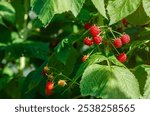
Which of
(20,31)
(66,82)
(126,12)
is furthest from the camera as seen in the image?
(20,31)

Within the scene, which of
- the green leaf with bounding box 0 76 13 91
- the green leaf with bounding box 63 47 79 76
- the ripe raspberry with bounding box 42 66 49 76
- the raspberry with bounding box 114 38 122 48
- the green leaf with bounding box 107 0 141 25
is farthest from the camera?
the green leaf with bounding box 0 76 13 91

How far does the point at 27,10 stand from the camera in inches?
208

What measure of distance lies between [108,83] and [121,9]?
499mm

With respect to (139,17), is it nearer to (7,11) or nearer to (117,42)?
(117,42)

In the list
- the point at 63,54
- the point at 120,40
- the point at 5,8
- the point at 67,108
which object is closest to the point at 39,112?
the point at 67,108

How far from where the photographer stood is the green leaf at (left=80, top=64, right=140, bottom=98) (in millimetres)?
3045

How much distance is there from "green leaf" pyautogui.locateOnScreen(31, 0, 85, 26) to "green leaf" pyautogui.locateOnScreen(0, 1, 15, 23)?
1.98 metres

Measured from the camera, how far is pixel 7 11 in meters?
5.18

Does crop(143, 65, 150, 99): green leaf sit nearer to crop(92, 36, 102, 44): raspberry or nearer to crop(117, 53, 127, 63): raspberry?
crop(117, 53, 127, 63): raspberry

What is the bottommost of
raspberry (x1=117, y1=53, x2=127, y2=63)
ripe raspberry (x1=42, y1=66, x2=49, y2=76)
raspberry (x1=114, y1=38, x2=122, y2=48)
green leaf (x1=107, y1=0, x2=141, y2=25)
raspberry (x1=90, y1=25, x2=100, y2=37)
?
ripe raspberry (x1=42, y1=66, x2=49, y2=76)

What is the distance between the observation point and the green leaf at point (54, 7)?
9.75ft

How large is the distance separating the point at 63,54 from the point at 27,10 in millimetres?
1726

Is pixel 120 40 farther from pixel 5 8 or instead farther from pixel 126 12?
pixel 5 8

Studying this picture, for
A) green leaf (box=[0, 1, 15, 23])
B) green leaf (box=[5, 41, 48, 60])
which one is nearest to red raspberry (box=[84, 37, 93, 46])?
green leaf (box=[5, 41, 48, 60])
